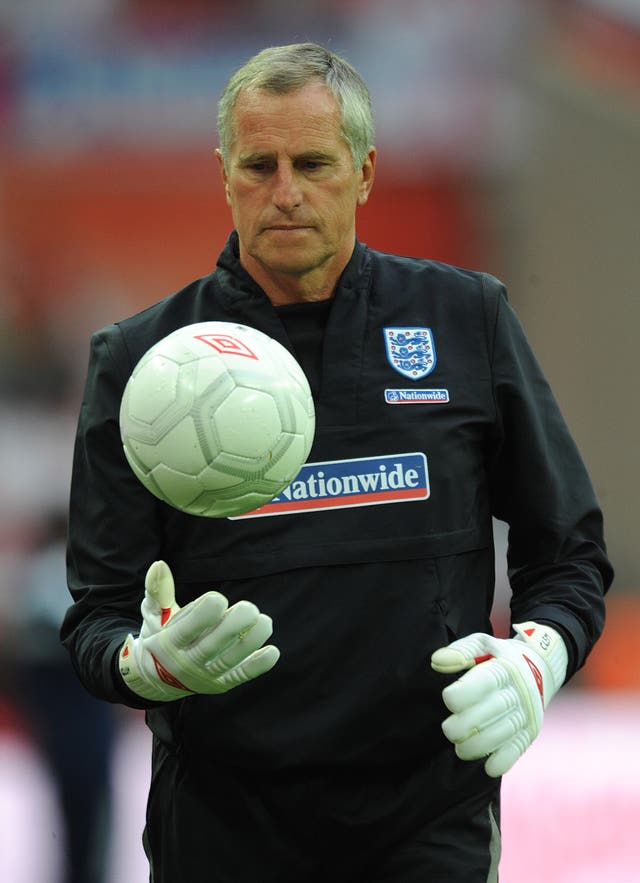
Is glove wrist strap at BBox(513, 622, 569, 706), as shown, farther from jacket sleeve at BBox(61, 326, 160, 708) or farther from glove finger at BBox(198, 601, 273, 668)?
jacket sleeve at BBox(61, 326, 160, 708)

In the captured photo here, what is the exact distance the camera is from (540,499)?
2594 millimetres

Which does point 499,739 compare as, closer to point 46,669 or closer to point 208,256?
point 46,669

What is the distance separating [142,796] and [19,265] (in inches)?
145

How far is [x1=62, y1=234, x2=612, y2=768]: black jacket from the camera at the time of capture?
8.01ft

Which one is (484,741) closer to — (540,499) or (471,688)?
(471,688)

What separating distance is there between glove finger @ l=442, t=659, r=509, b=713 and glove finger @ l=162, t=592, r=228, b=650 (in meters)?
0.37

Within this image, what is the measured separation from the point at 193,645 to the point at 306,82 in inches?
40.6

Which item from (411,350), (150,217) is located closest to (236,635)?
(411,350)

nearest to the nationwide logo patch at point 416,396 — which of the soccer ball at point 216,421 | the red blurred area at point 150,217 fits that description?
the soccer ball at point 216,421

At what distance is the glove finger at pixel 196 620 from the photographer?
2.12 meters

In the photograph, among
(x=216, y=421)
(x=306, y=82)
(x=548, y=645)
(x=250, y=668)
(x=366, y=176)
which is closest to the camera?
(x=216, y=421)

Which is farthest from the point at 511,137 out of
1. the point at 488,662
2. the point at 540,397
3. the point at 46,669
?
the point at 488,662

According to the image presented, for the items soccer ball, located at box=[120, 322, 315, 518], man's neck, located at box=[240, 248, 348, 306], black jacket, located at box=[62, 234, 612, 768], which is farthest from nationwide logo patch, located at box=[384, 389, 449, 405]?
soccer ball, located at box=[120, 322, 315, 518]

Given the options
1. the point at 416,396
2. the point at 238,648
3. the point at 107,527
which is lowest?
the point at 238,648
